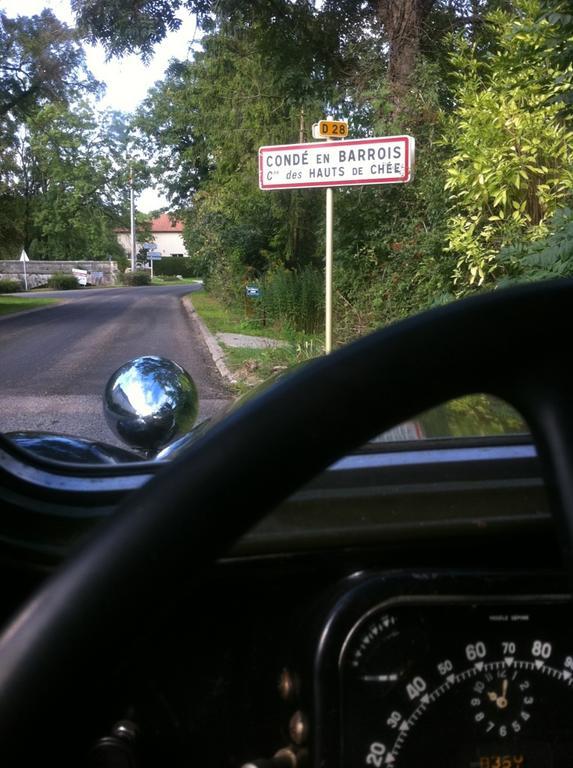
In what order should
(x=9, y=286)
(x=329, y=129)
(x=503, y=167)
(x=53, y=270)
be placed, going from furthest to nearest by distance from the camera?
(x=53, y=270) → (x=9, y=286) → (x=503, y=167) → (x=329, y=129)

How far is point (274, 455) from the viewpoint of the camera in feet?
2.29

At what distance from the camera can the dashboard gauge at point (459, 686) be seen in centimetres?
131

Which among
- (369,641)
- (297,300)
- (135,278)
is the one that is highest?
(135,278)

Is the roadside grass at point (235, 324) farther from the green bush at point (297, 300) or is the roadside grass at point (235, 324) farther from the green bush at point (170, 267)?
the green bush at point (170, 267)

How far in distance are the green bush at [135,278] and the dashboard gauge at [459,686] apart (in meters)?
63.8

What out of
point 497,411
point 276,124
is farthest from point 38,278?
point 497,411

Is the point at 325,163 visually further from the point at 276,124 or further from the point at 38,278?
the point at 38,278

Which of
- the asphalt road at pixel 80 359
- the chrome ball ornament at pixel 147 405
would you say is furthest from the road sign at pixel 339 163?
the chrome ball ornament at pixel 147 405

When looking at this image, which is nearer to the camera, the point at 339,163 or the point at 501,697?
the point at 501,697

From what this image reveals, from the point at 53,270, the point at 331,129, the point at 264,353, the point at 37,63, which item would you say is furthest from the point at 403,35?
the point at 53,270

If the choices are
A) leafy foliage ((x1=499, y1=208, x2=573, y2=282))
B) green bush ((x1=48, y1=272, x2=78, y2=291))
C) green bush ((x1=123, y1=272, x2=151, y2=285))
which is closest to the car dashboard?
leafy foliage ((x1=499, y1=208, x2=573, y2=282))

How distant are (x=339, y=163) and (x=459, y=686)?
613 centimetres

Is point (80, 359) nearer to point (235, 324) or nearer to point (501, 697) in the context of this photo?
point (235, 324)

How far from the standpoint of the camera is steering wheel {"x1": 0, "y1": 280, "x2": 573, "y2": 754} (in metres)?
0.66
